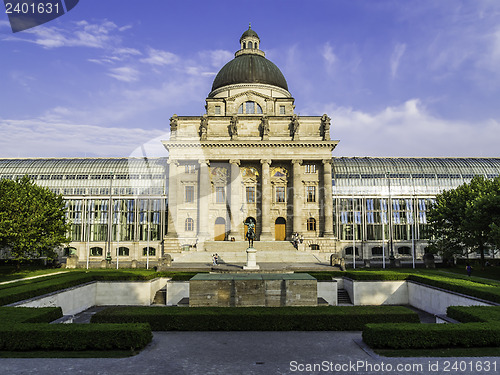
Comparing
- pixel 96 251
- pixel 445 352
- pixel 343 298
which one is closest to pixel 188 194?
pixel 96 251

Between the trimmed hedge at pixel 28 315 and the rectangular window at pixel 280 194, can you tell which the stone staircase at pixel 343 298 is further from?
the rectangular window at pixel 280 194

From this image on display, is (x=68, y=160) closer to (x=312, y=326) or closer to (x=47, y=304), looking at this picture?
(x=47, y=304)

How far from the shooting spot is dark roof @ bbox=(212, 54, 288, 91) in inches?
3150

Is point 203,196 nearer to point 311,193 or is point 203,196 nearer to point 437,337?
point 311,193

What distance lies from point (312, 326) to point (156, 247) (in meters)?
57.0

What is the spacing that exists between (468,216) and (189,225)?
43802 mm

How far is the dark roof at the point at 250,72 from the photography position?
80.0 metres

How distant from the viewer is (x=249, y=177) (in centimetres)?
7244

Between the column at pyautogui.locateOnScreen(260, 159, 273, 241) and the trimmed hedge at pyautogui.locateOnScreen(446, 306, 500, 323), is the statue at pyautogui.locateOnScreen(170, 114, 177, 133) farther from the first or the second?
the trimmed hedge at pyautogui.locateOnScreen(446, 306, 500, 323)

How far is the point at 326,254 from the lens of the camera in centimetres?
6359

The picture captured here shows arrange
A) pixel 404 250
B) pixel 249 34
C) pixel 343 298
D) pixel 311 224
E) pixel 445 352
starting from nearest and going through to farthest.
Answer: pixel 445 352 < pixel 343 298 < pixel 311 224 < pixel 404 250 < pixel 249 34

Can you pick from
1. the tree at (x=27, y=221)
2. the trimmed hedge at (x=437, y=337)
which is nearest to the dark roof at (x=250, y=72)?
the tree at (x=27, y=221)

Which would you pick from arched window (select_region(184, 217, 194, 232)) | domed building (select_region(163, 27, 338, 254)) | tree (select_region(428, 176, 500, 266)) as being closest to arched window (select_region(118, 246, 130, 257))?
domed building (select_region(163, 27, 338, 254))

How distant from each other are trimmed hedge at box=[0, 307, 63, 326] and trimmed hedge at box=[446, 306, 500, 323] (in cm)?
2143
